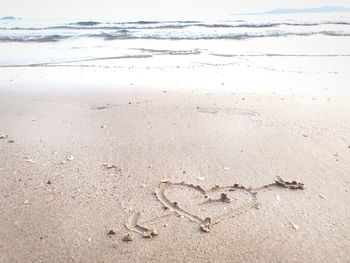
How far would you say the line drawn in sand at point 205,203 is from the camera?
3.06 meters

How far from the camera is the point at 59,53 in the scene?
41.9 ft

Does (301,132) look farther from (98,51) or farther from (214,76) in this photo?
(98,51)

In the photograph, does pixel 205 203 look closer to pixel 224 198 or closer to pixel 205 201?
pixel 205 201

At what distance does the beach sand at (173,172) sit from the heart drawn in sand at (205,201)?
0.02 metres

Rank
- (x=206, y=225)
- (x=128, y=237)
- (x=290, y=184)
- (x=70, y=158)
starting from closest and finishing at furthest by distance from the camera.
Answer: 1. (x=128, y=237)
2. (x=206, y=225)
3. (x=290, y=184)
4. (x=70, y=158)

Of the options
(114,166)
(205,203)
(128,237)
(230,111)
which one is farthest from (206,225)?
(230,111)

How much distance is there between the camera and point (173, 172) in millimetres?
3973

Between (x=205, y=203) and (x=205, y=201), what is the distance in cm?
3

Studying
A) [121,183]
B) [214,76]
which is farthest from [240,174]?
[214,76]

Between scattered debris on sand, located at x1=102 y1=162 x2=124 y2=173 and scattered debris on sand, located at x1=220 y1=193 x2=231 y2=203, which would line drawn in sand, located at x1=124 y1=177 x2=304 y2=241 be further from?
scattered debris on sand, located at x1=102 y1=162 x2=124 y2=173

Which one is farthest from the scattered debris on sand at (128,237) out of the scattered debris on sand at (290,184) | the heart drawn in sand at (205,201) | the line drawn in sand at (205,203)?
the scattered debris on sand at (290,184)

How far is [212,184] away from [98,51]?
10.8 m

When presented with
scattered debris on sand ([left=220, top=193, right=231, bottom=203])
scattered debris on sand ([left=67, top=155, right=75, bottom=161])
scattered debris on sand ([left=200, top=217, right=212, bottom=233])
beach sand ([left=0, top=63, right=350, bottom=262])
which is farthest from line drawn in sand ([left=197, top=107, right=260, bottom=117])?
scattered debris on sand ([left=200, top=217, right=212, bottom=233])

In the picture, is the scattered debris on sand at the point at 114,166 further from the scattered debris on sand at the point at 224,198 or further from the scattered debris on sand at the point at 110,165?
the scattered debris on sand at the point at 224,198
